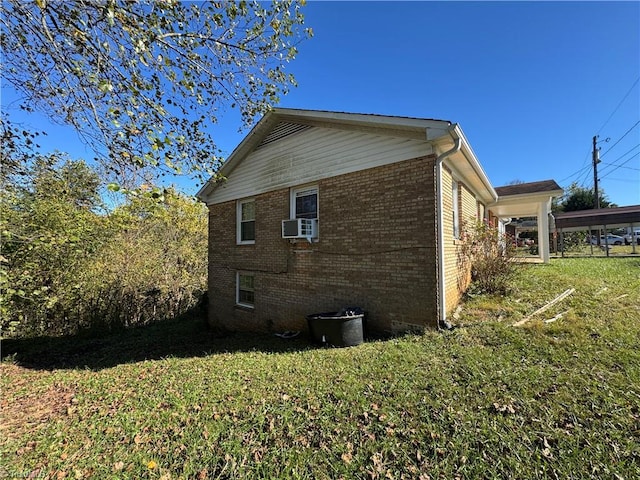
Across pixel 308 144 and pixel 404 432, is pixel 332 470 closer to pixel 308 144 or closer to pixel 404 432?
pixel 404 432

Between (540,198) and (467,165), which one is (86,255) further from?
(540,198)

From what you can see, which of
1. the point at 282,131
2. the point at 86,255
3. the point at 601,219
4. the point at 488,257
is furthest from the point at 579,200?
the point at 86,255

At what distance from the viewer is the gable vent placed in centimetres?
758

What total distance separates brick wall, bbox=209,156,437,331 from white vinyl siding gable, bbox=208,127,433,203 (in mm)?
221

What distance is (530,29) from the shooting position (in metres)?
6.77

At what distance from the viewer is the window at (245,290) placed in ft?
30.2

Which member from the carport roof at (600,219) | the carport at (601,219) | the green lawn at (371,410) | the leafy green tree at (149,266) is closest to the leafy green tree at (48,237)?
the leafy green tree at (149,266)

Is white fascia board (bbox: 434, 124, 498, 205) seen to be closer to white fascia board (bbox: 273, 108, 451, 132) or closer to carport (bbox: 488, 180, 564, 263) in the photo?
white fascia board (bbox: 273, 108, 451, 132)

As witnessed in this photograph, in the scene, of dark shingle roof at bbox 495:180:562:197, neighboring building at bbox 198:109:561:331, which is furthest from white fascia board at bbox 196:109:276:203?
dark shingle roof at bbox 495:180:562:197

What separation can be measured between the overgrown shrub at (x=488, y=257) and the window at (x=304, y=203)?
3.82 meters

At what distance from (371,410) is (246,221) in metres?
7.33

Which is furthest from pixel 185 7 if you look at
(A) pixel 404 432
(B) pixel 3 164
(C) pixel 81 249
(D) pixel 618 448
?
(C) pixel 81 249

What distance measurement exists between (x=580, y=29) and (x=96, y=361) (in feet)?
45.8

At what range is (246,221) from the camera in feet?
30.7
